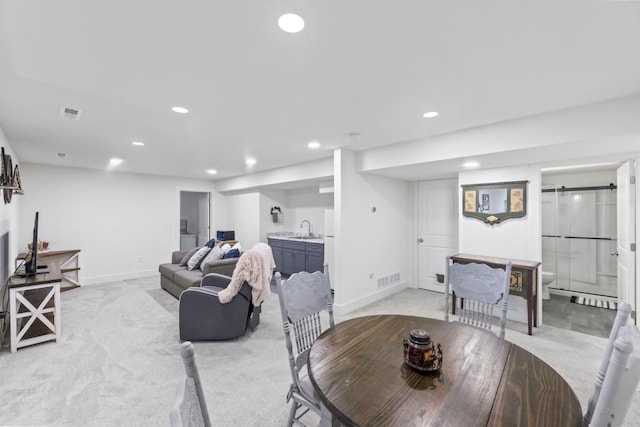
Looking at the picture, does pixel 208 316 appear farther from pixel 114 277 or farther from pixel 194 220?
pixel 194 220

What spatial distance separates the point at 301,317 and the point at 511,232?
334 centimetres

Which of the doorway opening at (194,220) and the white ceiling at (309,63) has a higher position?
the white ceiling at (309,63)

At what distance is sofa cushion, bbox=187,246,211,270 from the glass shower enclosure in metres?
5.72

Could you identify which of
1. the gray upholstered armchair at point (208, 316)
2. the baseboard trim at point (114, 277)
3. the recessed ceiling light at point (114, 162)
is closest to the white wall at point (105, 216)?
the baseboard trim at point (114, 277)

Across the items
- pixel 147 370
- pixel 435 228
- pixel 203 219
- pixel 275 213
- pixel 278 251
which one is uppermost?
pixel 275 213

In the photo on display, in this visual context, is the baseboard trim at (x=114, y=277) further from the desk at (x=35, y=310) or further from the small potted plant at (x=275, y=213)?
the small potted plant at (x=275, y=213)

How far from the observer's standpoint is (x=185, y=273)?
4.39m

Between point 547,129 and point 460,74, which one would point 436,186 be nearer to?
point 547,129

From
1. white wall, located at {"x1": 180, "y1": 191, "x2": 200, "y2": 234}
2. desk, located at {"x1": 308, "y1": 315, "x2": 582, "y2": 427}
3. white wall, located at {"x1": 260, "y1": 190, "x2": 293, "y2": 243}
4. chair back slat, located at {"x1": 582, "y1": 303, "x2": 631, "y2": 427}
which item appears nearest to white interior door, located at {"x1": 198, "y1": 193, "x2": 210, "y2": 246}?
white wall, located at {"x1": 180, "y1": 191, "x2": 200, "y2": 234}

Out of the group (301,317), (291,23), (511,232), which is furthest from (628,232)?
(291,23)

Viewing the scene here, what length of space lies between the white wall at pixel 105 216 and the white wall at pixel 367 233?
4649 mm

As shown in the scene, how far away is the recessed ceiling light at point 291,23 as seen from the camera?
141cm

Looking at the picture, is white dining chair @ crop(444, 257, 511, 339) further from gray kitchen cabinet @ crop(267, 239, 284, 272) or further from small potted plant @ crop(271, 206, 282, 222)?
small potted plant @ crop(271, 206, 282, 222)

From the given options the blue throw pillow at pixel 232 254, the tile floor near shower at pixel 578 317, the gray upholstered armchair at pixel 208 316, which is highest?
the blue throw pillow at pixel 232 254
